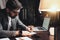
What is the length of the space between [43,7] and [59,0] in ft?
0.62

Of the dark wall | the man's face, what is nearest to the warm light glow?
the dark wall

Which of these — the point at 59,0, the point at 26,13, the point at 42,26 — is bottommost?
the point at 42,26

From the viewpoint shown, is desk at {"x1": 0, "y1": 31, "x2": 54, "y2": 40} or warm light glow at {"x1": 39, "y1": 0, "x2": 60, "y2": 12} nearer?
warm light glow at {"x1": 39, "y1": 0, "x2": 60, "y2": 12}

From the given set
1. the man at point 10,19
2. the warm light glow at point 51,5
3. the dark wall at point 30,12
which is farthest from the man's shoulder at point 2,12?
the warm light glow at point 51,5

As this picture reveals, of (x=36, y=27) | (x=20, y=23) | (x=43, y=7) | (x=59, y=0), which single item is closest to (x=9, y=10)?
(x=20, y=23)

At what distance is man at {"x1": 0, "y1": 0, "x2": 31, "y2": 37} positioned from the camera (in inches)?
90.7

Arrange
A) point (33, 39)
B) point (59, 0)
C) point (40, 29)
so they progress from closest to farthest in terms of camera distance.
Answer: point (59, 0)
point (33, 39)
point (40, 29)

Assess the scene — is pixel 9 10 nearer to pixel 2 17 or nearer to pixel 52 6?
pixel 2 17

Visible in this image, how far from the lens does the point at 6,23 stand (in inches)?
92.1

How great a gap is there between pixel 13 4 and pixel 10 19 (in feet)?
0.70

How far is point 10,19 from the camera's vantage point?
2.36m

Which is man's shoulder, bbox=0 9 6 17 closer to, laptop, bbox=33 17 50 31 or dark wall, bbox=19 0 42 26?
dark wall, bbox=19 0 42 26

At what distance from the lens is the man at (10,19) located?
2305 mm

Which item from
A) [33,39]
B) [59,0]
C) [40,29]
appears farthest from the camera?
[40,29]
